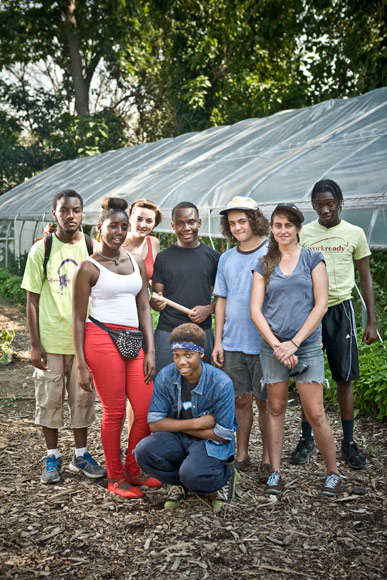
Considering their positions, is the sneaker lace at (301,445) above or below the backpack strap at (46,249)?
below

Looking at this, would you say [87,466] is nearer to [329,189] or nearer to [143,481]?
[143,481]

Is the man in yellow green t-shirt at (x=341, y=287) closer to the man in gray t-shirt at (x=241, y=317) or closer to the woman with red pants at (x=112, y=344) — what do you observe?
the man in gray t-shirt at (x=241, y=317)

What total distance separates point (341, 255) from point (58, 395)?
212 centimetres

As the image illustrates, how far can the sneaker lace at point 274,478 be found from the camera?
340cm

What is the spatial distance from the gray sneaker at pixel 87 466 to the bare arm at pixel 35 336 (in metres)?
0.70

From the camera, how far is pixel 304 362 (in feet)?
10.9

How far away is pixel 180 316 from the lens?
3.71 meters

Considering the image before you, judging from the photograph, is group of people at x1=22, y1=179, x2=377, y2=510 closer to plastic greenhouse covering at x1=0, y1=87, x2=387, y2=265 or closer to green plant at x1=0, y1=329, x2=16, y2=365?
plastic greenhouse covering at x1=0, y1=87, x2=387, y2=265

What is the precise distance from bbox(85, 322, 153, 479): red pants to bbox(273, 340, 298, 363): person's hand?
844 millimetres

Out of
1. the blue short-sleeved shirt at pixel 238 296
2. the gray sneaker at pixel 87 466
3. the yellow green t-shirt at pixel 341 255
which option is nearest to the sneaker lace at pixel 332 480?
the blue short-sleeved shirt at pixel 238 296

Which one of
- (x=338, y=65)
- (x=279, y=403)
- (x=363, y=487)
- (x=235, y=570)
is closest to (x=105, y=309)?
(x=279, y=403)

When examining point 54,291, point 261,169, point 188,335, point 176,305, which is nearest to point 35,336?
point 54,291

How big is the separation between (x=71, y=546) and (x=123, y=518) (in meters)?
0.38

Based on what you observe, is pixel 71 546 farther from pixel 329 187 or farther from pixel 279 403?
pixel 329 187
